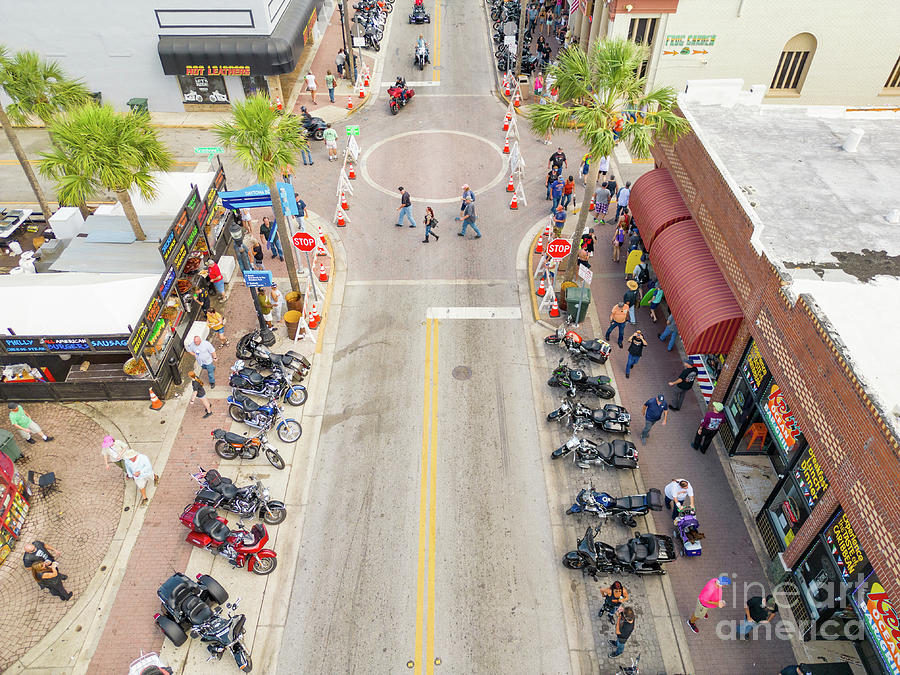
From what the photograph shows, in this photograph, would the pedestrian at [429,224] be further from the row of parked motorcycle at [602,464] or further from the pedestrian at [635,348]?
the pedestrian at [635,348]

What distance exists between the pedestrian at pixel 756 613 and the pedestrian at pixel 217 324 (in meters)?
17.0

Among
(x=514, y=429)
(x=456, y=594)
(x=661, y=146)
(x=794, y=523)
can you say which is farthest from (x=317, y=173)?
(x=794, y=523)

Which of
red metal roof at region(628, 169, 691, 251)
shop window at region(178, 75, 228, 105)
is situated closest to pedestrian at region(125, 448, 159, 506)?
red metal roof at region(628, 169, 691, 251)

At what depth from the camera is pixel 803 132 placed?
64.1 ft

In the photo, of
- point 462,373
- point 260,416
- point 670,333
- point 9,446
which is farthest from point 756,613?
point 9,446

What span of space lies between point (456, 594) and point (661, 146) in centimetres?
1688

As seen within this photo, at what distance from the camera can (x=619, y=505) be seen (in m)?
15.2

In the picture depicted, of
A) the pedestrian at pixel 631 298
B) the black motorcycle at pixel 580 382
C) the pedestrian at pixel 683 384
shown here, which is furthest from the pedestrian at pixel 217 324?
the pedestrian at pixel 683 384

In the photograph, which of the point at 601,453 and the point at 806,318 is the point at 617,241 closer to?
the point at 601,453

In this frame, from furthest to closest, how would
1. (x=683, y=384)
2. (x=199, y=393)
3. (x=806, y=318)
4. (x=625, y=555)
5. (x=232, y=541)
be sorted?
(x=683, y=384) < (x=199, y=393) < (x=232, y=541) < (x=625, y=555) < (x=806, y=318)

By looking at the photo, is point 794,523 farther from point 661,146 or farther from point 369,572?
point 661,146

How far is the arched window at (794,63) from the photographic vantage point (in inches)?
1187

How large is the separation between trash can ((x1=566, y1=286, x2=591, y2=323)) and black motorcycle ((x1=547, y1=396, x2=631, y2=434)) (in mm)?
4173

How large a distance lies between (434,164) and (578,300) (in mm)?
13422
